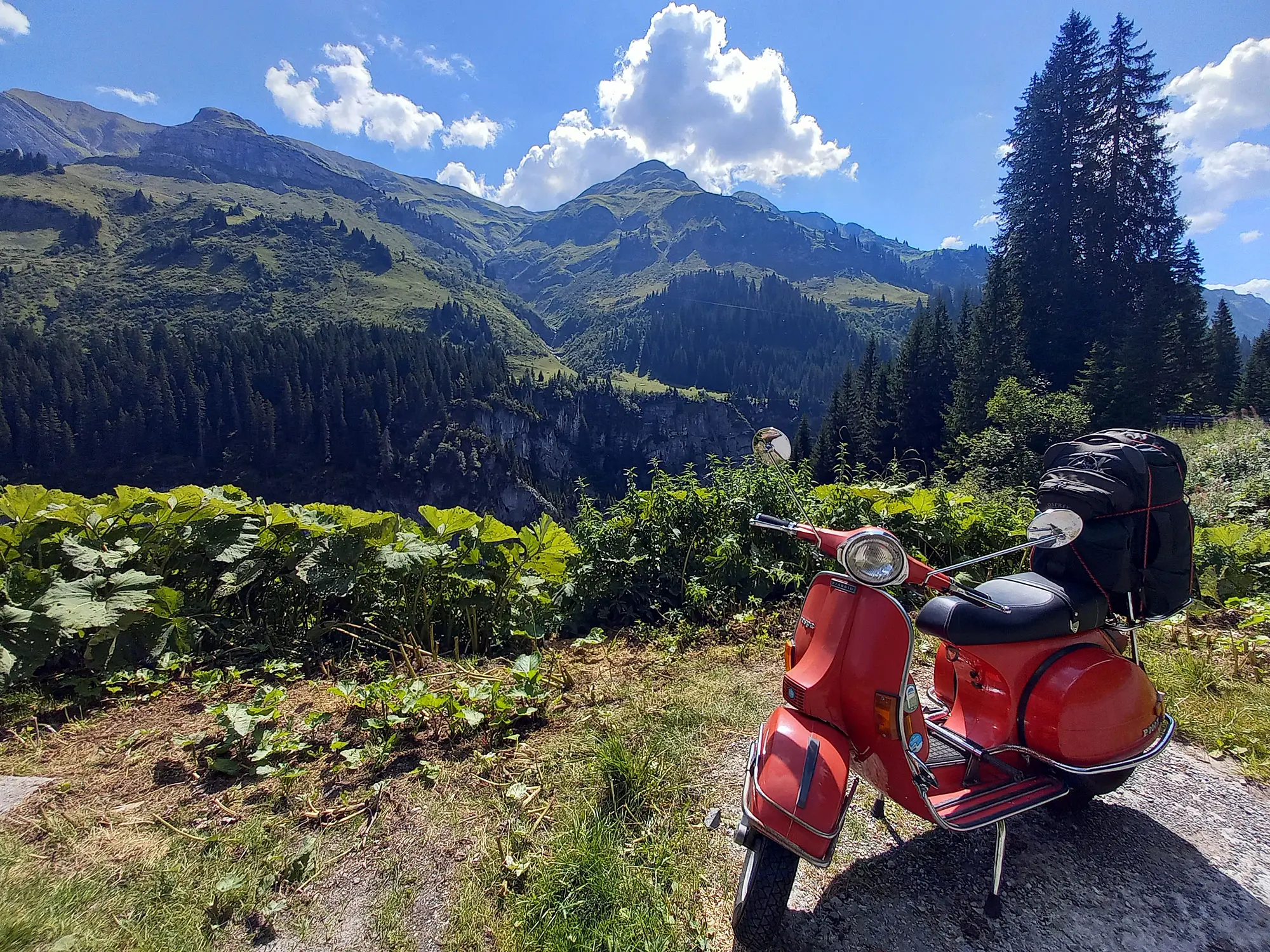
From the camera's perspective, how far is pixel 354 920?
2100 millimetres

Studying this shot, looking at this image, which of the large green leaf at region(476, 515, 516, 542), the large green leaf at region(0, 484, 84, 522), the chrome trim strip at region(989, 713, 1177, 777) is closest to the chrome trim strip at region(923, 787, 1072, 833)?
the chrome trim strip at region(989, 713, 1177, 777)

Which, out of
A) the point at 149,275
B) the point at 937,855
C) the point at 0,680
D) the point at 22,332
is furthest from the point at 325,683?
the point at 149,275

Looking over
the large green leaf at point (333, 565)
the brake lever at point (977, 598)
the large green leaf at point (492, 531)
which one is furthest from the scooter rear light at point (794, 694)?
the large green leaf at point (333, 565)

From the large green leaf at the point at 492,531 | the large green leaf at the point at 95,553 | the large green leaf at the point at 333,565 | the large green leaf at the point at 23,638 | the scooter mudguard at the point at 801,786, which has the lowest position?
the large green leaf at the point at 23,638

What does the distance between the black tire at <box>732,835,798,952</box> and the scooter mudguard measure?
5.5 inches

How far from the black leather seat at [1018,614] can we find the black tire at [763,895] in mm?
1100

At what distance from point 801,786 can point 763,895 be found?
419 millimetres

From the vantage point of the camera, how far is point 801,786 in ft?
6.38

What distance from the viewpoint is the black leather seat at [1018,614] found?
7.75 feet

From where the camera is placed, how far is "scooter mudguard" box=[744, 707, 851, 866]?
74.7 inches

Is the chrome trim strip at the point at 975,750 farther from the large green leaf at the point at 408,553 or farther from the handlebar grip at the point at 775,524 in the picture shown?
the large green leaf at the point at 408,553

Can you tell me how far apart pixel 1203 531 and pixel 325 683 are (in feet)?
24.7

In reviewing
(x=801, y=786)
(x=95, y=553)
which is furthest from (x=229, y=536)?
(x=801, y=786)

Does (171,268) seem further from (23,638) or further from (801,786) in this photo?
(801,786)
